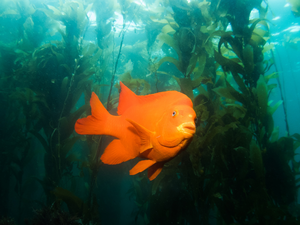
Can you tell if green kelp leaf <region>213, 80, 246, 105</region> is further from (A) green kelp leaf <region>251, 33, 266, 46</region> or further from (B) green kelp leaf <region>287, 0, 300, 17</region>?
(B) green kelp leaf <region>287, 0, 300, 17</region>

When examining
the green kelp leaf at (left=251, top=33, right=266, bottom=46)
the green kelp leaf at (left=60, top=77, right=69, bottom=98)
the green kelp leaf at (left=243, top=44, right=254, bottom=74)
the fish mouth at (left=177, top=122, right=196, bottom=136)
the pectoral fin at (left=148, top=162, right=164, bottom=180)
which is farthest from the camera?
the green kelp leaf at (left=60, top=77, right=69, bottom=98)

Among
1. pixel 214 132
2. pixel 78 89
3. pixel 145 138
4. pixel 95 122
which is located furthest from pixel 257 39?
pixel 78 89

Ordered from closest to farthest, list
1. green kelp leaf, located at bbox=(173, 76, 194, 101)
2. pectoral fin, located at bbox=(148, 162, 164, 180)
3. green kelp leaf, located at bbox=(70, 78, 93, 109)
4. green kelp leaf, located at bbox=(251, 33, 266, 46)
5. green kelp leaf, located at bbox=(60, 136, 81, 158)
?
pectoral fin, located at bbox=(148, 162, 164, 180), green kelp leaf, located at bbox=(173, 76, 194, 101), green kelp leaf, located at bbox=(251, 33, 266, 46), green kelp leaf, located at bbox=(60, 136, 81, 158), green kelp leaf, located at bbox=(70, 78, 93, 109)

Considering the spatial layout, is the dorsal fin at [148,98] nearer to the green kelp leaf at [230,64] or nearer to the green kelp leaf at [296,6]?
the green kelp leaf at [230,64]

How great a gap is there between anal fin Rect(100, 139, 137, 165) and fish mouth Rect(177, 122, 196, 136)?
53cm

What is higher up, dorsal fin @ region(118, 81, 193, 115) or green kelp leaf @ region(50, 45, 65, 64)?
green kelp leaf @ region(50, 45, 65, 64)

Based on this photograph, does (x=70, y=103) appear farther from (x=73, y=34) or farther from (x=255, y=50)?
(x=255, y=50)

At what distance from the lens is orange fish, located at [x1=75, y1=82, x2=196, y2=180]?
1.00 meters

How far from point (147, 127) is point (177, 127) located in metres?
0.31

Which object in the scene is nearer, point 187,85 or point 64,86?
point 187,85

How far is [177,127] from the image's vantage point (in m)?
0.98

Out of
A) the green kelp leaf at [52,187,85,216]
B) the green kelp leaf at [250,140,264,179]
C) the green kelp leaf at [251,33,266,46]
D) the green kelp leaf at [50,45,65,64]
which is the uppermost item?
the green kelp leaf at [50,45,65,64]

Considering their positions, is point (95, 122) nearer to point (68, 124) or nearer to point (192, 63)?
point (192, 63)

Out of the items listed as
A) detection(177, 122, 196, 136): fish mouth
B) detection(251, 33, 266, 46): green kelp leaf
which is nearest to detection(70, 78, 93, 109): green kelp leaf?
detection(177, 122, 196, 136): fish mouth
